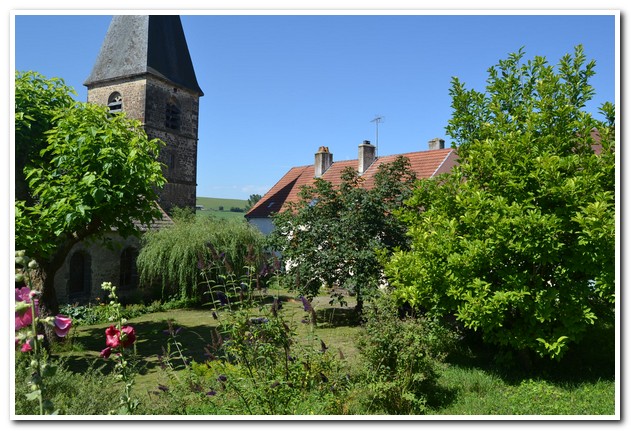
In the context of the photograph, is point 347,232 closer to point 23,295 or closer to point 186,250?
point 186,250

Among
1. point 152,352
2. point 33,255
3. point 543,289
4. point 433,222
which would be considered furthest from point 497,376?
point 33,255

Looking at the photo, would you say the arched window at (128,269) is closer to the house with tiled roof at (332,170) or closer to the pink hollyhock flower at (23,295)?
the house with tiled roof at (332,170)

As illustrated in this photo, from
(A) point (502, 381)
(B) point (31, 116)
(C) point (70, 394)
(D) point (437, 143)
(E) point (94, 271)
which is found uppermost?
(D) point (437, 143)

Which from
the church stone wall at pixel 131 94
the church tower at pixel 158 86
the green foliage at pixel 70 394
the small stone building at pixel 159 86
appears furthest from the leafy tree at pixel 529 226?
the church stone wall at pixel 131 94

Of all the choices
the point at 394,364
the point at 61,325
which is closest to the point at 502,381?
the point at 394,364

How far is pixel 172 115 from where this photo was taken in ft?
110

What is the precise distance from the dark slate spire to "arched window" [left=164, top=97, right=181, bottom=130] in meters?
1.39

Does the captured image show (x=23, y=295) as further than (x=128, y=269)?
No

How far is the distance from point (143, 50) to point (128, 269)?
1608cm

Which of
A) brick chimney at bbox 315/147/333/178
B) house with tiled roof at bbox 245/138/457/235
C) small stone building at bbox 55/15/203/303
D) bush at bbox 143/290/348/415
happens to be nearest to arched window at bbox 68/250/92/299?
house with tiled roof at bbox 245/138/457/235

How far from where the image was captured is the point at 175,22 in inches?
1326

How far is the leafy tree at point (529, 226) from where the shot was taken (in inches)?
294

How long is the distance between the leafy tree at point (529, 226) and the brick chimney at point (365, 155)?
19444mm
